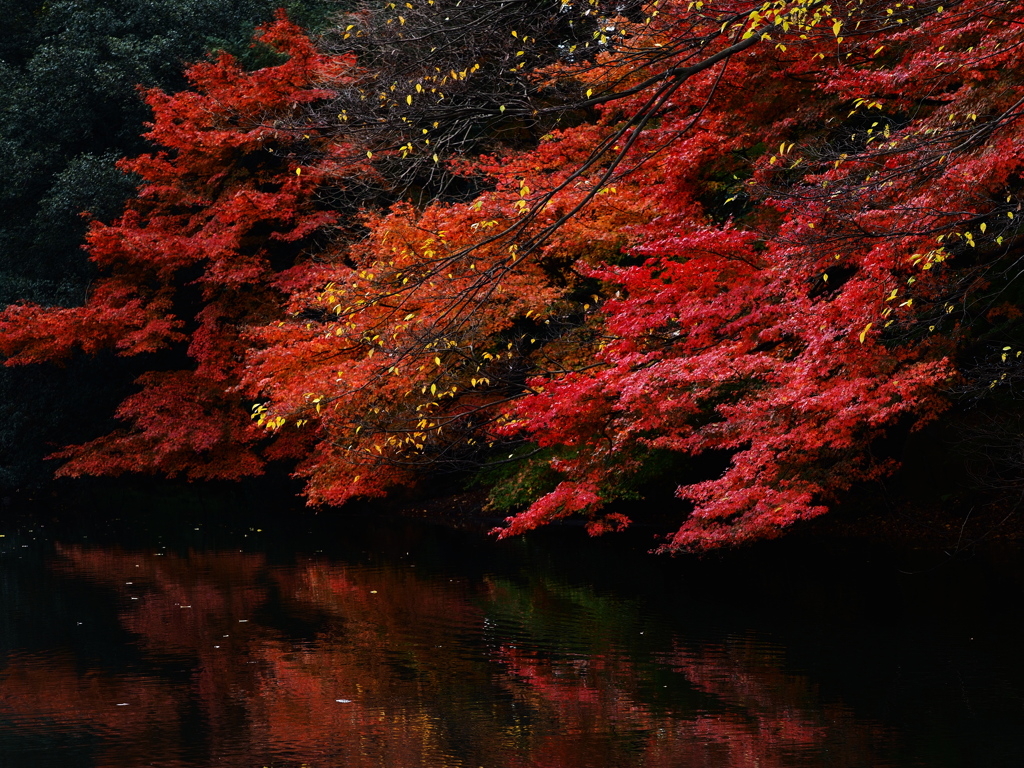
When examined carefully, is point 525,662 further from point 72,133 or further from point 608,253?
point 72,133

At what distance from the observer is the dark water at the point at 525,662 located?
5.97 meters

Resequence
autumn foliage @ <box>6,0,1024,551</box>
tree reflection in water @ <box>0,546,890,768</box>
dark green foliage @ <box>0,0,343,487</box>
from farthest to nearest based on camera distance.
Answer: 1. dark green foliage @ <box>0,0,343,487</box>
2. autumn foliage @ <box>6,0,1024,551</box>
3. tree reflection in water @ <box>0,546,890,768</box>

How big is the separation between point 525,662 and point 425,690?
106 cm

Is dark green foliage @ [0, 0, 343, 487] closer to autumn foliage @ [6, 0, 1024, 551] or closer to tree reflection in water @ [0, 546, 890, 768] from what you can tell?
autumn foliage @ [6, 0, 1024, 551]

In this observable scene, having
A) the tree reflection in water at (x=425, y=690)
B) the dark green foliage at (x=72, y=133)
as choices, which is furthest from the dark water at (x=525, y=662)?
the dark green foliage at (x=72, y=133)

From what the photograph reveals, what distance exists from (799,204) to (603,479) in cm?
417

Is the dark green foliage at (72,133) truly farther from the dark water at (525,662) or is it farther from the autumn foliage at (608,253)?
the dark water at (525,662)

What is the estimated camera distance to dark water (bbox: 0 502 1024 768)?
5973 mm

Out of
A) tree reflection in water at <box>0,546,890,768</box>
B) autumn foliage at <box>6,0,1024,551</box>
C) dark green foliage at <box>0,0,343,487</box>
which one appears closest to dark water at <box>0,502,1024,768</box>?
tree reflection in water at <box>0,546,890,768</box>

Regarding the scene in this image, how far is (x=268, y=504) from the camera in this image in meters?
22.7

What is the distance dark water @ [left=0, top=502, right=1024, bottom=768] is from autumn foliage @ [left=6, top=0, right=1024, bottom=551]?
3.33ft

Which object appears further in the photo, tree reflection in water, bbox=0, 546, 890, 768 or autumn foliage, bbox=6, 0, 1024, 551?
autumn foliage, bbox=6, 0, 1024, 551

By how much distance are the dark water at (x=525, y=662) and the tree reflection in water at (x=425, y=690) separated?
3 cm

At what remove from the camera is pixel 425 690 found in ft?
24.0
